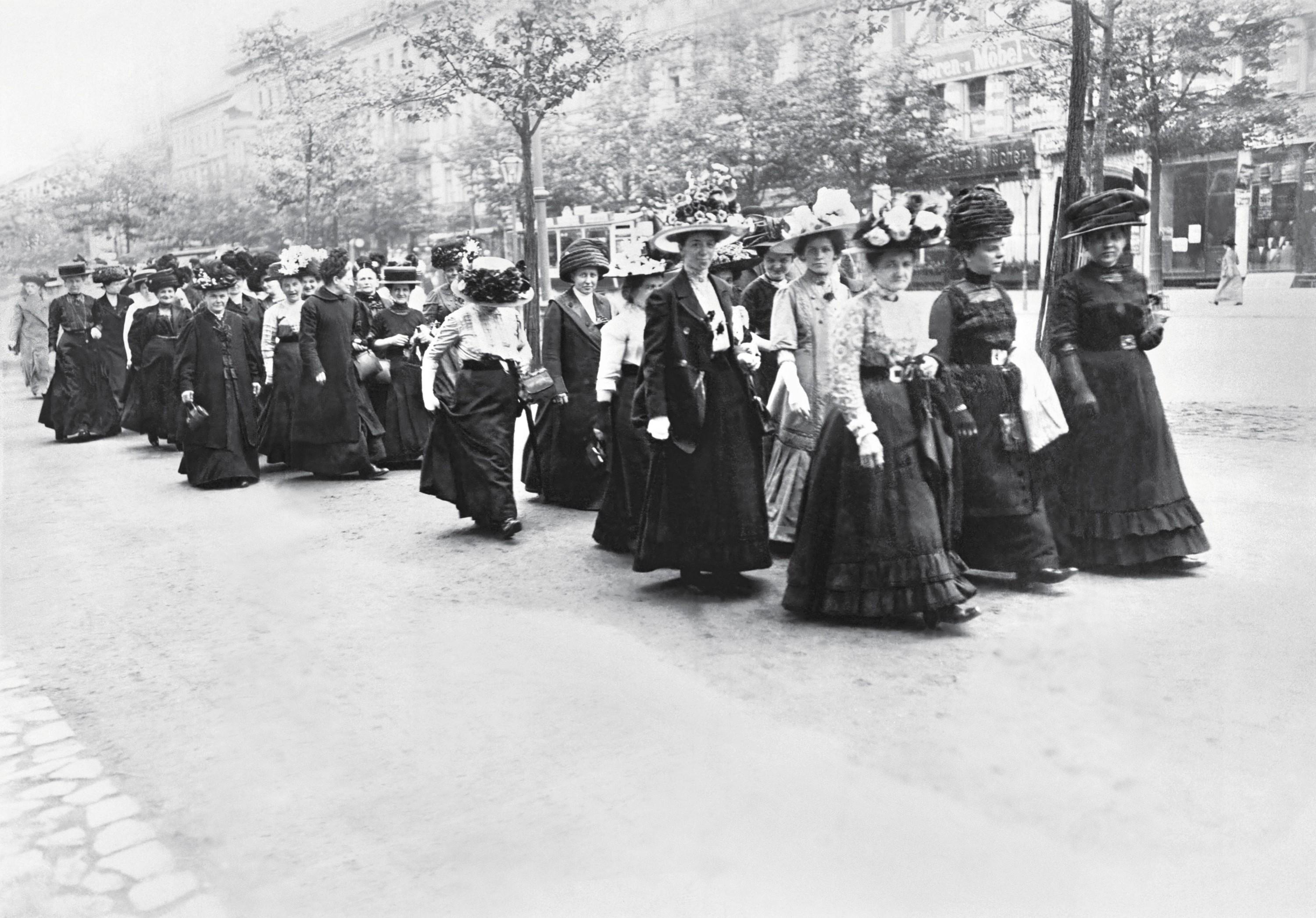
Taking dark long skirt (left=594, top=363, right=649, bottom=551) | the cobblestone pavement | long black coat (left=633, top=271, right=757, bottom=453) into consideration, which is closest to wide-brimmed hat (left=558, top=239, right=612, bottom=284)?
dark long skirt (left=594, top=363, right=649, bottom=551)

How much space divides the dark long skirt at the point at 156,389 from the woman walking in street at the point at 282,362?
241cm

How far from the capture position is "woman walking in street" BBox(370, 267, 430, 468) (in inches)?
458

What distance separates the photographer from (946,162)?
6.94 metres

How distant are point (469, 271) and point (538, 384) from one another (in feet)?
2.90

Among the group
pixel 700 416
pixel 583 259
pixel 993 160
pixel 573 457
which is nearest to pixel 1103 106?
pixel 993 160

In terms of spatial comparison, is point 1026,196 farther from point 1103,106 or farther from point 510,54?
point 510,54

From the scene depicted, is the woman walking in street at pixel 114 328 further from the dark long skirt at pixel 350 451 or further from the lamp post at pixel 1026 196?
the lamp post at pixel 1026 196

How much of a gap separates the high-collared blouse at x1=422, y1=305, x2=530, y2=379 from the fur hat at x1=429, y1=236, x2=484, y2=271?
1.26ft

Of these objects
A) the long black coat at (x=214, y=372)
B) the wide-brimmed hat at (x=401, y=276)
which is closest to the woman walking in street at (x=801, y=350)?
the wide-brimmed hat at (x=401, y=276)

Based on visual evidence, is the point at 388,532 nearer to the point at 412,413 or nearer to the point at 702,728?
the point at 412,413

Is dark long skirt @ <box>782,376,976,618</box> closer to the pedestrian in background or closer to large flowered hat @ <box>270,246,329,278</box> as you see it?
the pedestrian in background

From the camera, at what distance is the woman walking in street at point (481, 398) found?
333 inches

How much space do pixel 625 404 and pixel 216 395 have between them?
5.06 m

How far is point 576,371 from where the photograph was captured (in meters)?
9.34
